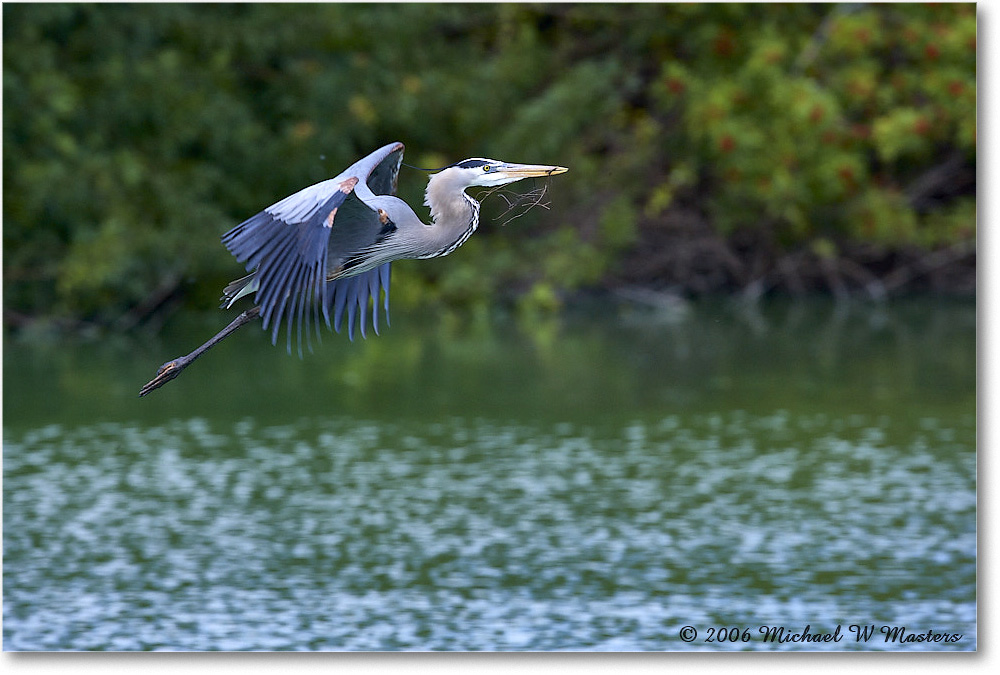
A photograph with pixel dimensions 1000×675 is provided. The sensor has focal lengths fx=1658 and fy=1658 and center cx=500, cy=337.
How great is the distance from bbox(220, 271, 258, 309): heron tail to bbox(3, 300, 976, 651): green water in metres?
5.63

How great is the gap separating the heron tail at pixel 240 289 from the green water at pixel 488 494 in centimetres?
563

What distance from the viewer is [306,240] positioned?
15.5 feet

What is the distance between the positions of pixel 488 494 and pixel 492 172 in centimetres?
941

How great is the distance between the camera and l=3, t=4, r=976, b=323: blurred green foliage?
68.8 feet

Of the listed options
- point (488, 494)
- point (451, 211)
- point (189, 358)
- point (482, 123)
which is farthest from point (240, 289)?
point (482, 123)

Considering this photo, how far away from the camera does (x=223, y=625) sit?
10.9 meters

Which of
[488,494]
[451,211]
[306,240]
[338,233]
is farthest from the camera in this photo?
[488,494]

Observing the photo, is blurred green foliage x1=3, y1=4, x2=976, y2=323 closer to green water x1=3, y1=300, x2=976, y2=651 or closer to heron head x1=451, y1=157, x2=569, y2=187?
green water x1=3, y1=300, x2=976, y2=651

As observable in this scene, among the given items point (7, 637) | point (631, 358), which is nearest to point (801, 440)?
point (631, 358)

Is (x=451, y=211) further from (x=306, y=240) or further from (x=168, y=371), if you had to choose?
(x=168, y=371)

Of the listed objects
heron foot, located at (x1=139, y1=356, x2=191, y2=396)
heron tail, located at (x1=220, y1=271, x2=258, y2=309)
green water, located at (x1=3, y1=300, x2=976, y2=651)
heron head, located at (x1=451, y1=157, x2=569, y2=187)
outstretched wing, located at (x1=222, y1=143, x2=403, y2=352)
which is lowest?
green water, located at (x1=3, y1=300, x2=976, y2=651)

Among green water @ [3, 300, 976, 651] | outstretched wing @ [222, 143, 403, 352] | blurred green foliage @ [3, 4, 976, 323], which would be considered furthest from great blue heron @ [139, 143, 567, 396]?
blurred green foliage @ [3, 4, 976, 323]

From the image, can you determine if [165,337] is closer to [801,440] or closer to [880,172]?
[801,440]

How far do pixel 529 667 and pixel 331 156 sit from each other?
13766mm
